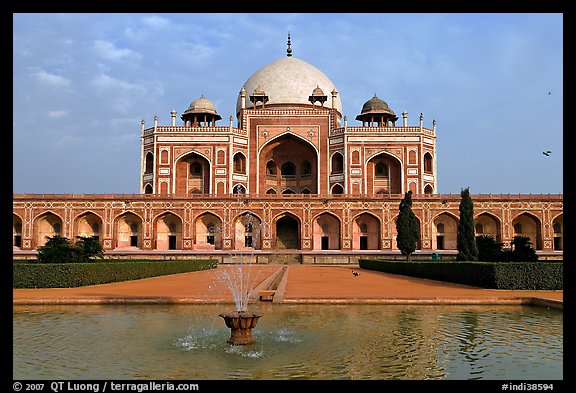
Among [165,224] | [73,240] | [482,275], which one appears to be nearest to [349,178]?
[165,224]

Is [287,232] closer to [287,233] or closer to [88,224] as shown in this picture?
[287,233]

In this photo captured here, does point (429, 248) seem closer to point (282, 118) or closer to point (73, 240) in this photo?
point (282, 118)

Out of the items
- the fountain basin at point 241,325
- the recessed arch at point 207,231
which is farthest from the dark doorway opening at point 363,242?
the fountain basin at point 241,325

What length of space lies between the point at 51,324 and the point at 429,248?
28.6 metres

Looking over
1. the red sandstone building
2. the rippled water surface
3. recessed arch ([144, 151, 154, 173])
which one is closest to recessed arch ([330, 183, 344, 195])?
the red sandstone building

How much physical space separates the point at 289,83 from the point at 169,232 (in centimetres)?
1787

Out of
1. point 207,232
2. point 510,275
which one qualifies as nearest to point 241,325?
point 510,275

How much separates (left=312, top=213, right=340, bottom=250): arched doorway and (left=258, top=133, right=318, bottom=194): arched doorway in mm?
6979

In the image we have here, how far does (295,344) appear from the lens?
272 inches

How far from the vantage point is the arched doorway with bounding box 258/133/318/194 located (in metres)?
42.1

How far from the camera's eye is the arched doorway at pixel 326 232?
35.0 metres

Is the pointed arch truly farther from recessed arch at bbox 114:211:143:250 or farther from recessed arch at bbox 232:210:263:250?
recessed arch at bbox 114:211:143:250

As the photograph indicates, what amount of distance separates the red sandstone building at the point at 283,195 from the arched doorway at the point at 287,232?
3.0 inches

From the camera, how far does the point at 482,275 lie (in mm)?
13961
